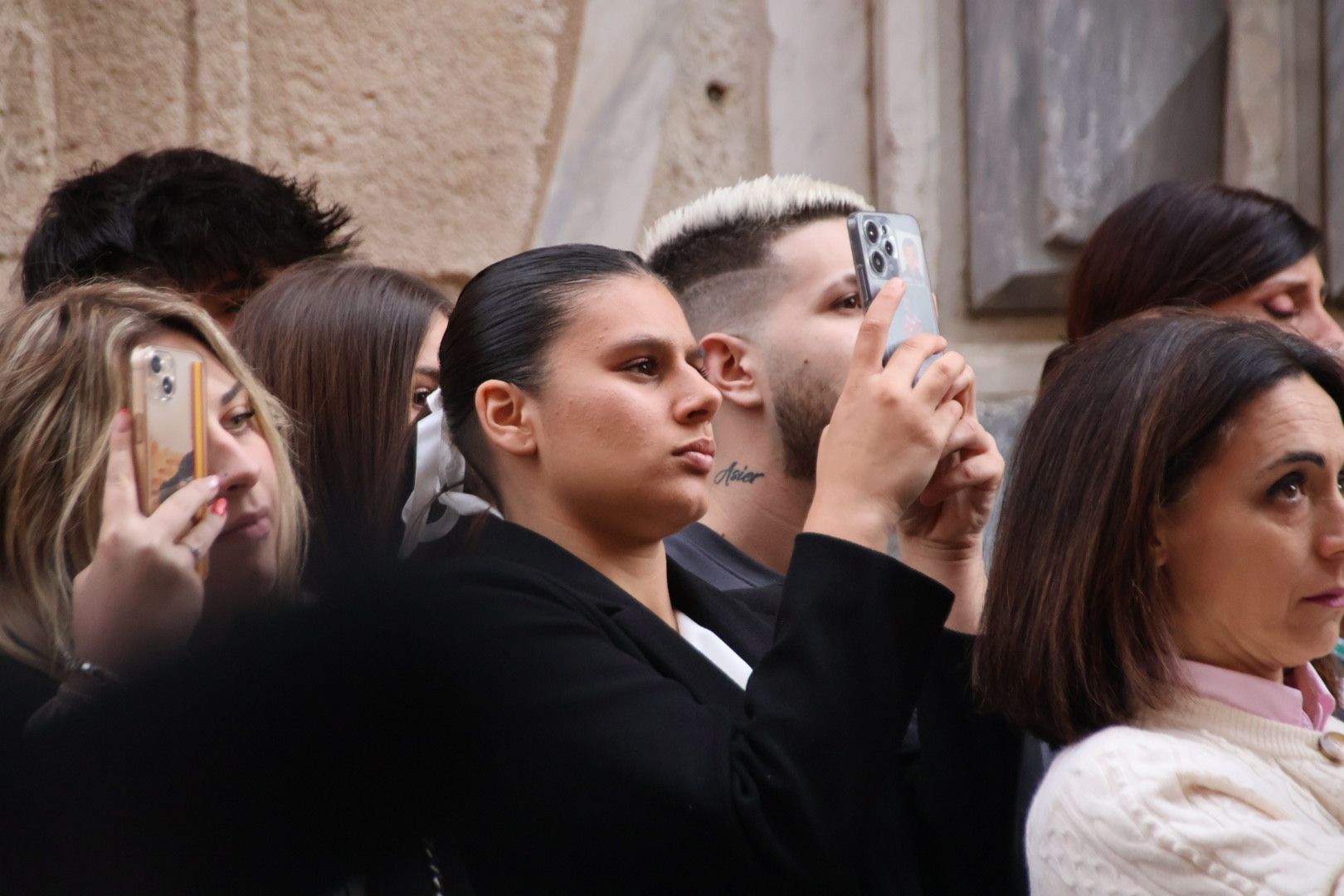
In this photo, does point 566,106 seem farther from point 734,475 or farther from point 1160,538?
point 1160,538

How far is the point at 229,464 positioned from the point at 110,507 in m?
0.18

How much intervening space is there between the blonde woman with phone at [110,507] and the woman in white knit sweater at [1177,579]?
0.75m

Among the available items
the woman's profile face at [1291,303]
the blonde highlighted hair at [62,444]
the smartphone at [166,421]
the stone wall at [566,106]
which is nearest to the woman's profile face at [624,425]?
the blonde highlighted hair at [62,444]

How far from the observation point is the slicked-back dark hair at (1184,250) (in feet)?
8.66

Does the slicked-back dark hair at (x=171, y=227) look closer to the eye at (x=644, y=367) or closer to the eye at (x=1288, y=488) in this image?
the eye at (x=644, y=367)

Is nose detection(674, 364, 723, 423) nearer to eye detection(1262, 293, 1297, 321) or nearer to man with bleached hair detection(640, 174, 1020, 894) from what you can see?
man with bleached hair detection(640, 174, 1020, 894)

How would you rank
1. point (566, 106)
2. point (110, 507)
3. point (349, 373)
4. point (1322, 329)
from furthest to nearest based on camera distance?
point (566, 106) < point (1322, 329) < point (349, 373) < point (110, 507)

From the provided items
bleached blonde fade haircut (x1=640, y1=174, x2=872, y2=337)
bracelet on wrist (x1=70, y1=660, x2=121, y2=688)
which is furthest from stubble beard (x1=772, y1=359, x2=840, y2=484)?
bracelet on wrist (x1=70, y1=660, x2=121, y2=688)

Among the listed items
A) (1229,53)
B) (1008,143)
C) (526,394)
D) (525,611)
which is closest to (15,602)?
(525,611)

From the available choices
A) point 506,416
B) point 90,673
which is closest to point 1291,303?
point 506,416

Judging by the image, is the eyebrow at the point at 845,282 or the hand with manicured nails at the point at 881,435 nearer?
the hand with manicured nails at the point at 881,435

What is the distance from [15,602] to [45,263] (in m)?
1.06

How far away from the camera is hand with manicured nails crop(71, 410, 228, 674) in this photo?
1340 mm

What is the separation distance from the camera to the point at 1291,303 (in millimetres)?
2650
